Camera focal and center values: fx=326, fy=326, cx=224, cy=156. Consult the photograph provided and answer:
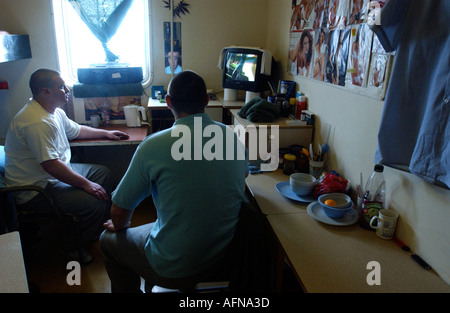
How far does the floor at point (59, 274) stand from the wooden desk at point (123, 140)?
75 cm

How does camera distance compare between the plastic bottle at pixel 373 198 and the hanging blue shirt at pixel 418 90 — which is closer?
the hanging blue shirt at pixel 418 90

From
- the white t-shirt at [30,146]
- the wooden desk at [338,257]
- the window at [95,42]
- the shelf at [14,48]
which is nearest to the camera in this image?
the wooden desk at [338,257]

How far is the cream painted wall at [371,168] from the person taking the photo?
3.81 feet

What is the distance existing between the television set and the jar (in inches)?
35.7

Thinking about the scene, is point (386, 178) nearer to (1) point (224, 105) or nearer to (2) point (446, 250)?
(2) point (446, 250)

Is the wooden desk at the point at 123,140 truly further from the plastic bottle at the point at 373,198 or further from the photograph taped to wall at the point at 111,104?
the plastic bottle at the point at 373,198

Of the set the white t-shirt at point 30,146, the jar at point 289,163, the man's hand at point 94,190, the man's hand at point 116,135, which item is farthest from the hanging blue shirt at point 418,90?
the man's hand at point 116,135

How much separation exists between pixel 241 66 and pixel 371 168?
161cm

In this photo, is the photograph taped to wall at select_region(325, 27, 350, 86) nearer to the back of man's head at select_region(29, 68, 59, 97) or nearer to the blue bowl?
the blue bowl

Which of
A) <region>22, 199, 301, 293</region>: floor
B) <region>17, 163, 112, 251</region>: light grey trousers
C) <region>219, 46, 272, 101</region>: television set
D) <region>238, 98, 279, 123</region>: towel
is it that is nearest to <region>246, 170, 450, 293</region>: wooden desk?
<region>22, 199, 301, 293</region>: floor

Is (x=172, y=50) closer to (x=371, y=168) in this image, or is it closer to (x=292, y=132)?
(x=292, y=132)

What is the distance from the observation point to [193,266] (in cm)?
138
